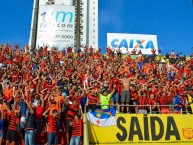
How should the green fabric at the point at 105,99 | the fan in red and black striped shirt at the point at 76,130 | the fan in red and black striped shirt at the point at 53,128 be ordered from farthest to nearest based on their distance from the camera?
1. the green fabric at the point at 105,99
2. the fan in red and black striped shirt at the point at 76,130
3. the fan in red and black striped shirt at the point at 53,128

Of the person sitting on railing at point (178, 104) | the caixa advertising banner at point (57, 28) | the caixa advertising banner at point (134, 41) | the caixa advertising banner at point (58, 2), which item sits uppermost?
the caixa advertising banner at point (58, 2)

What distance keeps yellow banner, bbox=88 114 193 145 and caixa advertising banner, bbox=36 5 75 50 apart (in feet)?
145

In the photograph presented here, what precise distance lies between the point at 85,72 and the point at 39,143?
304 inches

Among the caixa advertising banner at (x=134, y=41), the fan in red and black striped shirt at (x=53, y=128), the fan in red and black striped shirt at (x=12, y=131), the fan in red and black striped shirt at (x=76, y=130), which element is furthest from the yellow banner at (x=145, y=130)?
the caixa advertising banner at (x=134, y=41)

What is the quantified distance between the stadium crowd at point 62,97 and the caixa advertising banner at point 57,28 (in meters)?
35.7

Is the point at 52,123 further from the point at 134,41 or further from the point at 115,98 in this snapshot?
the point at 134,41

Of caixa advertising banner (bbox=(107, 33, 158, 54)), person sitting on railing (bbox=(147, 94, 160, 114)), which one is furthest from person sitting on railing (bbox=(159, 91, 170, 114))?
caixa advertising banner (bbox=(107, 33, 158, 54))

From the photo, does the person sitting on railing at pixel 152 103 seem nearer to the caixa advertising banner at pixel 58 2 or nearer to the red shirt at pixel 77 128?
the red shirt at pixel 77 128

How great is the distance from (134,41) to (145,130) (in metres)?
37.4

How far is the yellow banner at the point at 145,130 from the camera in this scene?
42.3ft

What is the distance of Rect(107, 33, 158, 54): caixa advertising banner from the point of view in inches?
1902

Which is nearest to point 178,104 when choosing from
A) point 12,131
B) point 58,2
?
point 12,131

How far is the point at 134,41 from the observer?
164ft

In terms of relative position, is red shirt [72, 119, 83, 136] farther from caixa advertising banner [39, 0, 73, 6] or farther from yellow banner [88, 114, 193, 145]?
caixa advertising banner [39, 0, 73, 6]
